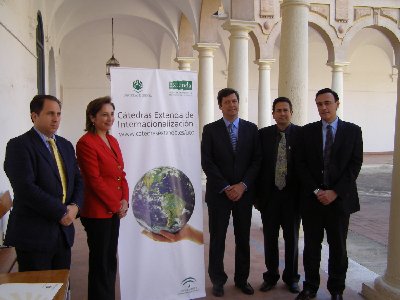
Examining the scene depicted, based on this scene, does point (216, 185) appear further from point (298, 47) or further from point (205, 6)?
point (205, 6)

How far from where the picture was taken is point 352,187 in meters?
3.46

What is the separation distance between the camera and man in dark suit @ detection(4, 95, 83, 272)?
254cm

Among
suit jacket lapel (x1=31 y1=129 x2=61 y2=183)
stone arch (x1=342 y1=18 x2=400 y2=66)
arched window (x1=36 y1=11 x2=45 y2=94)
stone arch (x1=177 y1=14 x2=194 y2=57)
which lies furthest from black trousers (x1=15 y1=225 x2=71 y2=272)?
stone arch (x1=342 y1=18 x2=400 y2=66)

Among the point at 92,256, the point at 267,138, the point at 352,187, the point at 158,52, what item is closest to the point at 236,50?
the point at 267,138

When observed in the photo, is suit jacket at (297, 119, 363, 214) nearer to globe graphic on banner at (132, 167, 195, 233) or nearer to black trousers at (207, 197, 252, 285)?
black trousers at (207, 197, 252, 285)

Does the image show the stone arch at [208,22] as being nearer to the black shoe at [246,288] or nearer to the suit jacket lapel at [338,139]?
the suit jacket lapel at [338,139]

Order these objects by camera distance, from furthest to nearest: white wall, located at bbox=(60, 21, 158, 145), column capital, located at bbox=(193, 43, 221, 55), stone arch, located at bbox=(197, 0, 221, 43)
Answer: white wall, located at bbox=(60, 21, 158, 145) → column capital, located at bbox=(193, 43, 221, 55) → stone arch, located at bbox=(197, 0, 221, 43)

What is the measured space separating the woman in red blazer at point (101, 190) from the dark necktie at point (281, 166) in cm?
146

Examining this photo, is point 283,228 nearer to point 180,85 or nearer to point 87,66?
point 180,85

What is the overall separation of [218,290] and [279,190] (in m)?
1.07

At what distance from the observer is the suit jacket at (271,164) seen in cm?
382

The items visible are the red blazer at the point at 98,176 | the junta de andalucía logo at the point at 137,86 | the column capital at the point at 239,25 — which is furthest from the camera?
the column capital at the point at 239,25

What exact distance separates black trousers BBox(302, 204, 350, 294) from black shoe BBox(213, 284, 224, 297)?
0.75 meters

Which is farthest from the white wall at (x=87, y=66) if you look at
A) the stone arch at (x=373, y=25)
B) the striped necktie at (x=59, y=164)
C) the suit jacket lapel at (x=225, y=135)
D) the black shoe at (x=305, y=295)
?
the striped necktie at (x=59, y=164)
